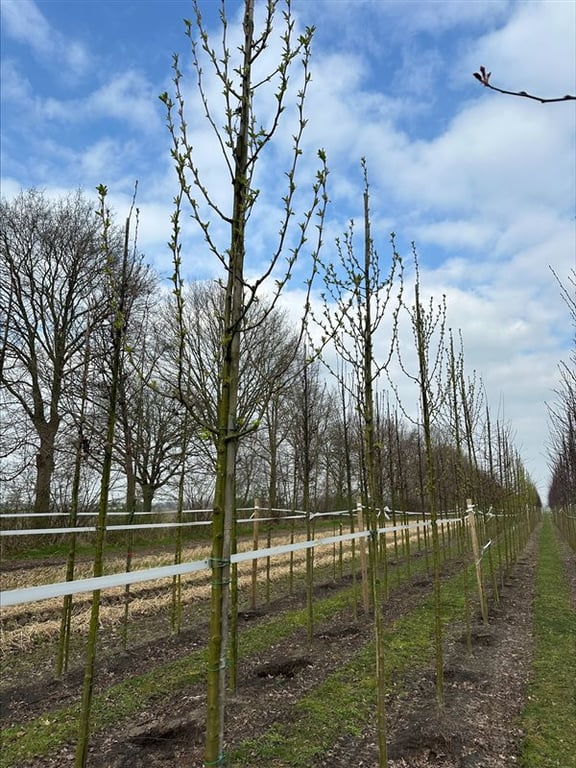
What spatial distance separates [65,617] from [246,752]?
2.48 m

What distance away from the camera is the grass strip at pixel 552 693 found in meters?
3.98

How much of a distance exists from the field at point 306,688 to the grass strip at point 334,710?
0.7 inches

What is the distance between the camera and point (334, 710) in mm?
4680

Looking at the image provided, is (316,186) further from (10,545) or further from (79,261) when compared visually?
(79,261)

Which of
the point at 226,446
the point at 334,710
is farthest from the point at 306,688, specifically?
the point at 226,446

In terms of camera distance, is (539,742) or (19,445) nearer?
(539,742)

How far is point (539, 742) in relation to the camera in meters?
4.16

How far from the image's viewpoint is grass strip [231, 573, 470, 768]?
3871mm

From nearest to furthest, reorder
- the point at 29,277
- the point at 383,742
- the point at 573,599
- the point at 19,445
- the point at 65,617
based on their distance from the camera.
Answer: the point at 383,742
the point at 65,617
the point at 573,599
the point at 19,445
the point at 29,277

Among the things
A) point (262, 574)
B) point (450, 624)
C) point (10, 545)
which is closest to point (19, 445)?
point (10, 545)

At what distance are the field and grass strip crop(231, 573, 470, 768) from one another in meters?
0.02

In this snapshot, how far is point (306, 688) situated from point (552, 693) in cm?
259

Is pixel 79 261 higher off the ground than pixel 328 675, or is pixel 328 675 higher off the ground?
pixel 79 261

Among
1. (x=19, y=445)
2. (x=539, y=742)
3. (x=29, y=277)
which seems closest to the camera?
(x=539, y=742)
